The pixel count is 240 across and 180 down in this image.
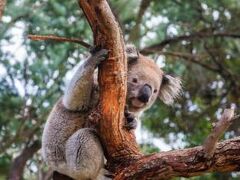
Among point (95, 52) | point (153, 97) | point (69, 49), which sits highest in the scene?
point (69, 49)

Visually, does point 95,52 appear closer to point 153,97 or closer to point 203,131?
point 153,97

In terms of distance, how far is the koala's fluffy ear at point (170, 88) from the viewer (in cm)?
547

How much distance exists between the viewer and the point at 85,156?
429 centimetres

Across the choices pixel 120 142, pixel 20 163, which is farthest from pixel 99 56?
pixel 20 163

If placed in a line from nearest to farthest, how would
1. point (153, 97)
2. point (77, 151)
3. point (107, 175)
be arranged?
point (107, 175) → point (77, 151) → point (153, 97)

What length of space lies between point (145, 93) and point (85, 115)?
62 cm

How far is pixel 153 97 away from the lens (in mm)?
5285

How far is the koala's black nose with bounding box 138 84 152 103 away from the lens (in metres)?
4.80

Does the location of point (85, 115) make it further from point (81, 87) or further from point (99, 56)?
point (99, 56)

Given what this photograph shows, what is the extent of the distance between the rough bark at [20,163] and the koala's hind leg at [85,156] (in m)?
1.92

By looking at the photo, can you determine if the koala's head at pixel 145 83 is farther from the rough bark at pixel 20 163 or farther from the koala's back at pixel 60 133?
the rough bark at pixel 20 163

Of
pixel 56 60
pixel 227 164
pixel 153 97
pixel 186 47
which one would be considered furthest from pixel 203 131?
pixel 227 164

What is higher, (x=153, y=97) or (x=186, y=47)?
(x=186, y=47)

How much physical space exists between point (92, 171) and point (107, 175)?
271 mm
